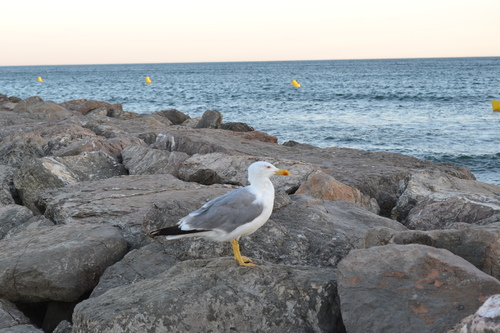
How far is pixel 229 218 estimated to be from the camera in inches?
174

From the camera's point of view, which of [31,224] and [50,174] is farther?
[50,174]

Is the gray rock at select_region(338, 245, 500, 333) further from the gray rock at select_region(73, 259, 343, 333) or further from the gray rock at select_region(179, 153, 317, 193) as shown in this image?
the gray rock at select_region(179, 153, 317, 193)

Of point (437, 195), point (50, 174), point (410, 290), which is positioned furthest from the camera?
point (50, 174)

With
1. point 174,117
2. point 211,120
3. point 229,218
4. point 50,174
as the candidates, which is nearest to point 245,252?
point 229,218

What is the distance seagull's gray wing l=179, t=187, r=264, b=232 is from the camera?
4379mm

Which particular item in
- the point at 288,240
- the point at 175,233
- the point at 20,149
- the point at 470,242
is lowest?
the point at 20,149

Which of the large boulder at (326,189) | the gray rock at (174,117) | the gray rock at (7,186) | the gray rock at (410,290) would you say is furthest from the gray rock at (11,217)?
the gray rock at (174,117)

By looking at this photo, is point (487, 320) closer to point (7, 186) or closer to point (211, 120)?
point (7, 186)

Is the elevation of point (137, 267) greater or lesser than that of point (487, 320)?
lesser

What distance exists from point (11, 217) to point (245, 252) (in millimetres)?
3522

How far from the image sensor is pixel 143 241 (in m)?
5.75

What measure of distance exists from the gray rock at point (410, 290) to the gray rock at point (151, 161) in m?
5.20

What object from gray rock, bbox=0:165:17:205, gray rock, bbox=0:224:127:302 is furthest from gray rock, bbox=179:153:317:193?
gray rock, bbox=0:224:127:302

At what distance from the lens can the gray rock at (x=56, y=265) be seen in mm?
5293
